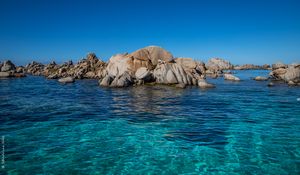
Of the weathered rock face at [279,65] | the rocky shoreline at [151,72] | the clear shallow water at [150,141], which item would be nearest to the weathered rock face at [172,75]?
the rocky shoreline at [151,72]

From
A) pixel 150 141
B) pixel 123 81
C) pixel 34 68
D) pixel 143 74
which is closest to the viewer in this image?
pixel 150 141

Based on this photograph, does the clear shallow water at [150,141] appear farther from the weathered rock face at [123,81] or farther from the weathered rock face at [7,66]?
the weathered rock face at [7,66]

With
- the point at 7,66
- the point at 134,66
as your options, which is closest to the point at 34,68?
the point at 7,66

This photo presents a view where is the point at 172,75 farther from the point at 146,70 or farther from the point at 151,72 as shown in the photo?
the point at 146,70

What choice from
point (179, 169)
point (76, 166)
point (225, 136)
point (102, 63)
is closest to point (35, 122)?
point (76, 166)

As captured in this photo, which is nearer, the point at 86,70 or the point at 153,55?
the point at 153,55

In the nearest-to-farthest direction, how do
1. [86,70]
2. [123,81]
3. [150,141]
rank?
[150,141] < [123,81] < [86,70]

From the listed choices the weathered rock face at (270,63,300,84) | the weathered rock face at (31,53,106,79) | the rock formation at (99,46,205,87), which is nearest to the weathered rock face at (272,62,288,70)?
the weathered rock face at (270,63,300,84)

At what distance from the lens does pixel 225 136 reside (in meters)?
15.4

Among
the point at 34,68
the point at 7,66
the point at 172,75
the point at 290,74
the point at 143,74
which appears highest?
the point at 7,66

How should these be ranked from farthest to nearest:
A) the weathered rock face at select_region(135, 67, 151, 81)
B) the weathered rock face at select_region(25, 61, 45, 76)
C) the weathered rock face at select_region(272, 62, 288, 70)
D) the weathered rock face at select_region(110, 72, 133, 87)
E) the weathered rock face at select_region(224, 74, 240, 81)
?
the weathered rock face at select_region(25, 61, 45, 76), the weathered rock face at select_region(272, 62, 288, 70), the weathered rock face at select_region(224, 74, 240, 81), the weathered rock face at select_region(135, 67, 151, 81), the weathered rock face at select_region(110, 72, 133, 87)

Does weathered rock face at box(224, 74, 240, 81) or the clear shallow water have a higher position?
weathered rock face at box(224, 74, 240, 81)

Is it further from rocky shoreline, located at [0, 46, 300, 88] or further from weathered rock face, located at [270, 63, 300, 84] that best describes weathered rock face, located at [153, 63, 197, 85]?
weathered rock face, located at [270, 63, 300, 84]

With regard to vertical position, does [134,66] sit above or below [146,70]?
above
